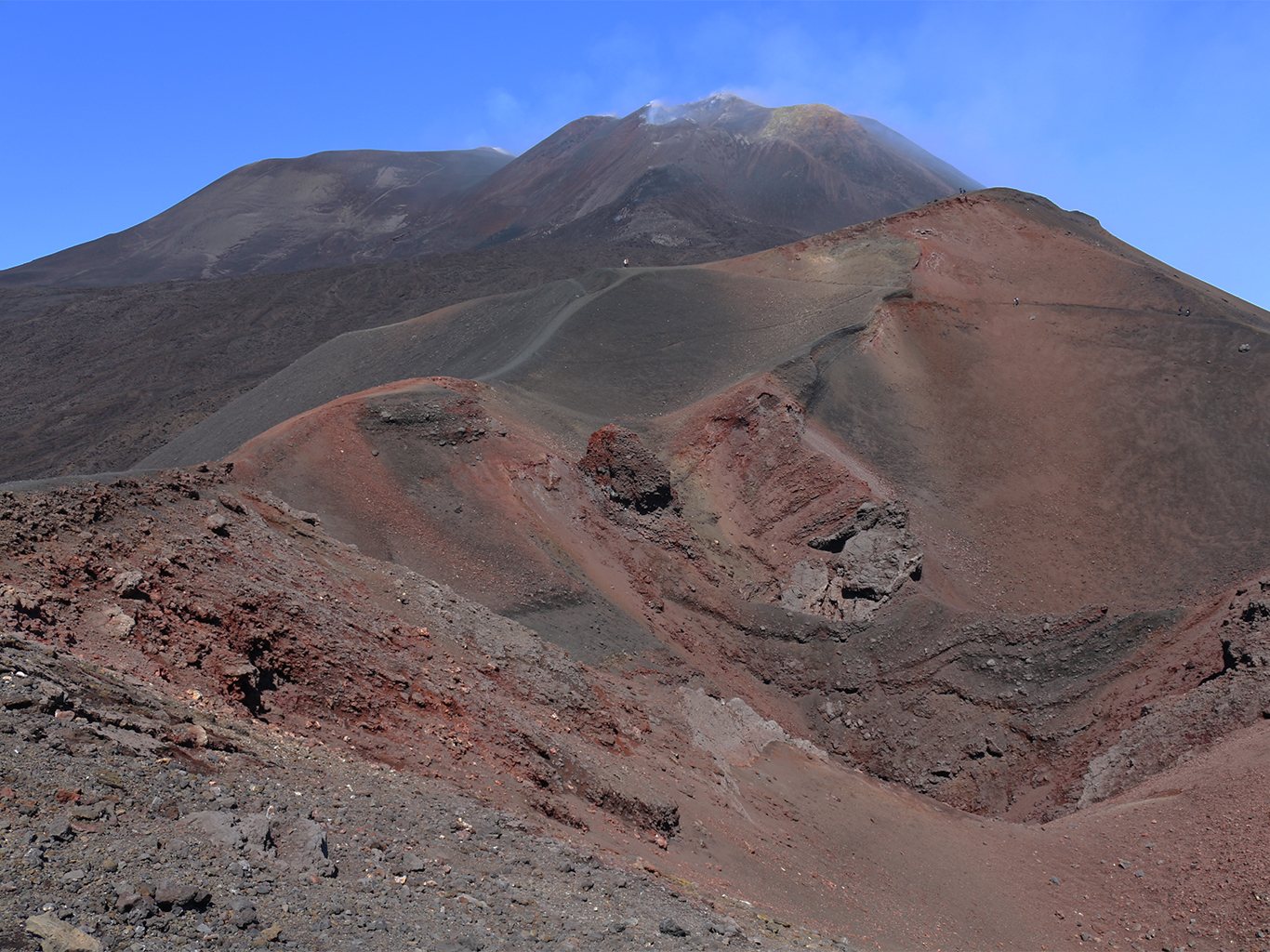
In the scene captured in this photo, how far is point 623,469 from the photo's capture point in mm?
22188

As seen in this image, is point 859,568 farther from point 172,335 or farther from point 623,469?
point 172,335

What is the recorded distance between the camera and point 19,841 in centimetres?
522

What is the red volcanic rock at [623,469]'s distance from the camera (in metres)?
22.2

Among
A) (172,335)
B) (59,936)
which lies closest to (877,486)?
(59,936)

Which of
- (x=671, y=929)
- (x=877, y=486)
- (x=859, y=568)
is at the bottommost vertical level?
(x=671, y=929)

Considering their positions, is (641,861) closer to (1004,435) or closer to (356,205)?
(1004,435)

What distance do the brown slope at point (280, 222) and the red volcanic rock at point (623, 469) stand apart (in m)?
61.6

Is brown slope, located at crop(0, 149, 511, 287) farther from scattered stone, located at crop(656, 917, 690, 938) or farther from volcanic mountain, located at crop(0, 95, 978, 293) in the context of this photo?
scattered stone, located at crop(656, 917, 690, 938)

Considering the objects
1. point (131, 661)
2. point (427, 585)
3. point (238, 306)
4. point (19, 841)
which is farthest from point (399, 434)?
point (238, 306)

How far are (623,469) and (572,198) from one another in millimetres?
69269

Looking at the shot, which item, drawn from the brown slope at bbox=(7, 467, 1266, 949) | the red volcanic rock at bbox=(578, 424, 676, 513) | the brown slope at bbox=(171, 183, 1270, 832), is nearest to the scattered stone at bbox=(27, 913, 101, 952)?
the brown slope at bbox=(7, 467, 1266, 949)

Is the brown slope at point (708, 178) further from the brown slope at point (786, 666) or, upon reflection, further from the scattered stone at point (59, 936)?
the scattered stone at point (59, 936)

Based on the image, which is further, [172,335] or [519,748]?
[172,335]

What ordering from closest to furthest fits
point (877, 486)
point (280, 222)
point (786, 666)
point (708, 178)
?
1. point (786, 666)
2. point (877, 486)
3. point (708, 178)
4. point (280, 222)
